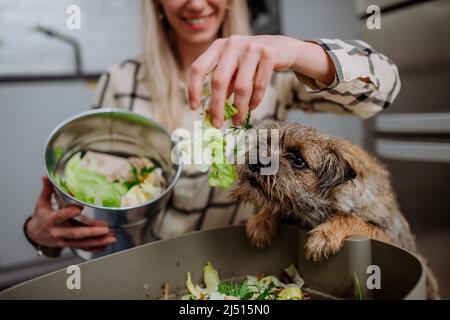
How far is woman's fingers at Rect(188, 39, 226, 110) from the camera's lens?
0.54 meters

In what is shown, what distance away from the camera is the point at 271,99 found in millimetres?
794

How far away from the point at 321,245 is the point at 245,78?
0.86ft

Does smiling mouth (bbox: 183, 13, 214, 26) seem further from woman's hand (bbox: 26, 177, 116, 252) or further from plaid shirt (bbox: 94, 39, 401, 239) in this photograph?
woman's hand (bbox: 26, 177, 116, 252)

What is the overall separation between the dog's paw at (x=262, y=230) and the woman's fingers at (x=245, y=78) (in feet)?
0.68

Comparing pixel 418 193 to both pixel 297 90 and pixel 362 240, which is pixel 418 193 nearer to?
pixel 297 90

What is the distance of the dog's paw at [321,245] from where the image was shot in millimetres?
583

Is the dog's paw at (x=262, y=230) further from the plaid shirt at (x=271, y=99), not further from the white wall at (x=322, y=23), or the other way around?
the white wall at (x=322, y=23)

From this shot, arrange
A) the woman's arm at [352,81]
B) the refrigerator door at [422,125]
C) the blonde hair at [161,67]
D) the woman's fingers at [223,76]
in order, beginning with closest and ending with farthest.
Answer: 1. the woman's fingers at [223,76]
2. the woman's arm at [352,81]
3. the blonde hair at [161,67]
4. the refrigerator door at [422,125]

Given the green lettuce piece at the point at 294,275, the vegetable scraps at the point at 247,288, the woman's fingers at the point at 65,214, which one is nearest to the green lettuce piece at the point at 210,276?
the vegetable scraps at the point at 247,288

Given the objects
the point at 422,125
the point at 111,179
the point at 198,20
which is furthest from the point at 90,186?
the point at 422,125

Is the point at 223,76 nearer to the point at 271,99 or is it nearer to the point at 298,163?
the point at 298,163

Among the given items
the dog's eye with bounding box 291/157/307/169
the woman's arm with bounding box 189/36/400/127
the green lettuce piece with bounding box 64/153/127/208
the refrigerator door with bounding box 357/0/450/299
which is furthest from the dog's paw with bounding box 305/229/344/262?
the refrigerator door with bounding box 357/0/450/299

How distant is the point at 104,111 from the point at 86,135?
53mm
